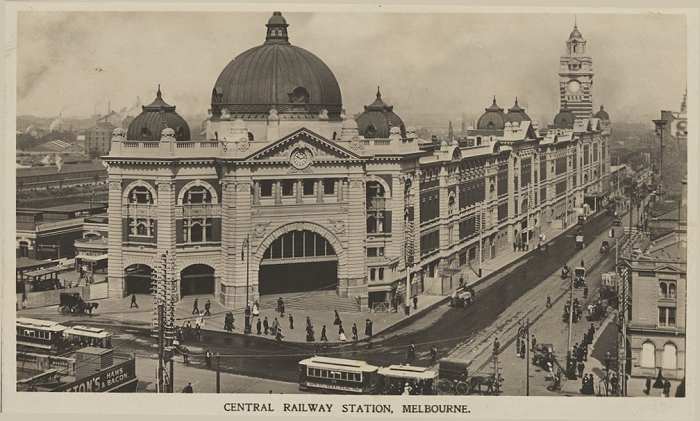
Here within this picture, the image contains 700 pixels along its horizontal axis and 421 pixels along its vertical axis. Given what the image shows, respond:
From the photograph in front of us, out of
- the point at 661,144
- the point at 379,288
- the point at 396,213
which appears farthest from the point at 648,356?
the point at 396,213

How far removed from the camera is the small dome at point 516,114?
64613mm

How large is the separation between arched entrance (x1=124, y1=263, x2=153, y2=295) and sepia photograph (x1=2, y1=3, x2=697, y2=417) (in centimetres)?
11

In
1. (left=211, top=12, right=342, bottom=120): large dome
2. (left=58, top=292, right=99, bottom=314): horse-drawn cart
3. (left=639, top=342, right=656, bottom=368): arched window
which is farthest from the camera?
(left=211, top=12, right=342, bottom=120): large dome

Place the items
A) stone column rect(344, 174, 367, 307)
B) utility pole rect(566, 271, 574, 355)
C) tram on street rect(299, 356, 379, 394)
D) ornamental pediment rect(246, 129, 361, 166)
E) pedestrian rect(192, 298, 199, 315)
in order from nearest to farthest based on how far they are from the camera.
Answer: tram on street rect(299, 356, 379, 394) < utility pole rect(566, 271, 574, 355) < pedestrian rect(192, 298, 199, 315) < ornamental pediment rect(246, 129, 361, 166) < stone column rect(344, 174, 367, 307)

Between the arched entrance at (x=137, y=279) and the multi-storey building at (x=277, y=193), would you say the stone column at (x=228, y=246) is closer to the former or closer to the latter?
the multi-storey building at (x=277, y=193)

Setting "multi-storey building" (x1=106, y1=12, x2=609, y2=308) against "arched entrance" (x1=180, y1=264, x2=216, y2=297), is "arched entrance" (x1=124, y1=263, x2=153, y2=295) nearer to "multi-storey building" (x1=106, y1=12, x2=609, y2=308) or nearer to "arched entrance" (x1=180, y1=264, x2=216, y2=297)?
"multi-storey building" (x1=106, y1=12, x2=609, y2=308)

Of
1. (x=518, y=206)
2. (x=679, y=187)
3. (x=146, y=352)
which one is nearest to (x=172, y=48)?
(x=146, y=352)

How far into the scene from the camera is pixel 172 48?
52.7m

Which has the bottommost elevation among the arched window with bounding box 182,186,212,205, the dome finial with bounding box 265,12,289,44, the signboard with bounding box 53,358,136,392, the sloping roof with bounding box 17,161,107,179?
the signboard with bounding box 53,358,136,392

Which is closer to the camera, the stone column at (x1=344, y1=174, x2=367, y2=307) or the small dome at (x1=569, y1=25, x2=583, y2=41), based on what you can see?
the small dome at (x1=569, y1=25, x2=583, y2=41)

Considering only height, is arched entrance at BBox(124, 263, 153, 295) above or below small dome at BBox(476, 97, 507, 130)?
below

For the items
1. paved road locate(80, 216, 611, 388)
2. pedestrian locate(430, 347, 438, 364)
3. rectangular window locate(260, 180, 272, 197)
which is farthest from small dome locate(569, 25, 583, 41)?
rectangular window locate(260, 180, 272, 197)

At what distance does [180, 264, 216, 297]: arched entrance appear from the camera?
2357 inches

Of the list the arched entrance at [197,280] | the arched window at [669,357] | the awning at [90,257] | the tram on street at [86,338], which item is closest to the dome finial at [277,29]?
the arched entrance at [197,280]
